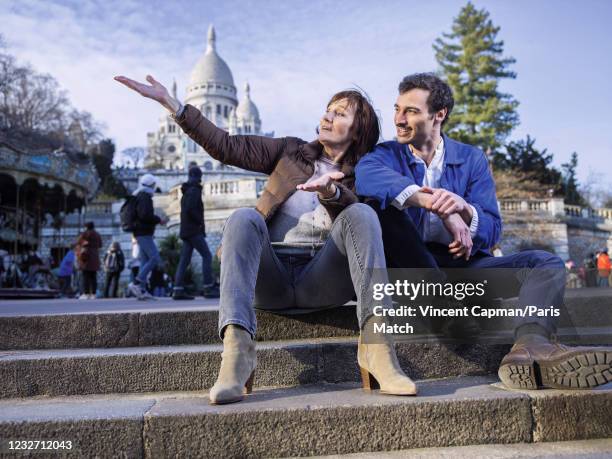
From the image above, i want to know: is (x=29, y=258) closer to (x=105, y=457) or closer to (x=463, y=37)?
(x=105, y=457)

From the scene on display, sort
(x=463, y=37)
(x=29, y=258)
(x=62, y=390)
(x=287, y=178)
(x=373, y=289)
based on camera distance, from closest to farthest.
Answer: (x=373, y=289)
(x=62, y=390)
(x=287, y=178)
(x=29, y=258)
(x=463, y=37)

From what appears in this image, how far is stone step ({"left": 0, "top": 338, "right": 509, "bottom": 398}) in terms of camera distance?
7.17 ft

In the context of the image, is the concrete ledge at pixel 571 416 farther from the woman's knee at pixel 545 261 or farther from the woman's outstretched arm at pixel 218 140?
the woman's outstretched arm at pixel 218 140

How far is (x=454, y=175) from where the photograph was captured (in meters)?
2.59

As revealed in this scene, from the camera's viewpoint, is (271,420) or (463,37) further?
(463,37)

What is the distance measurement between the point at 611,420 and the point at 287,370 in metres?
1.20

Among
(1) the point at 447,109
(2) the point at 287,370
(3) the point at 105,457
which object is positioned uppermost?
(1) the point at 447,109

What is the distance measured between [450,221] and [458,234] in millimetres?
65

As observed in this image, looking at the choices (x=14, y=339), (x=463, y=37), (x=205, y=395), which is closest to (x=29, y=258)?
(x=14, y=339)

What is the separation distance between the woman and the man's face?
149 mm

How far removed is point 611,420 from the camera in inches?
71.3

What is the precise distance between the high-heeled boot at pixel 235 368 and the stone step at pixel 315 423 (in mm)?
46

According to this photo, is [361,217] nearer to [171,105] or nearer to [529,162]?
[171,105]

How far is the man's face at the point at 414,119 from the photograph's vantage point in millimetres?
2604
